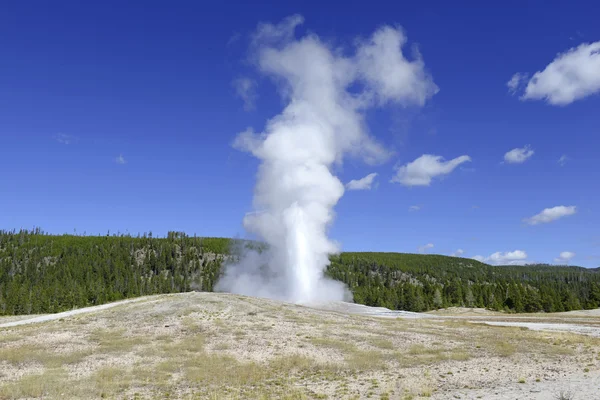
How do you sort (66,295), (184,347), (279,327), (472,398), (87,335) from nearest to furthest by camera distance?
(472,398) → (184,347) → (87,335) → (279,327) → (66,295)

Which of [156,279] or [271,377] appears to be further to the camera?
[156,279]

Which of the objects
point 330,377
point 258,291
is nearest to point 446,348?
point 330,377

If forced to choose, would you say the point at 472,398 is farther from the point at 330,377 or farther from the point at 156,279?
the point at 156,279

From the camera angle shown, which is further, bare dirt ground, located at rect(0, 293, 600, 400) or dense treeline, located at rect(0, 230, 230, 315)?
dense treeline, located at rect(0, 230, 230, 315)

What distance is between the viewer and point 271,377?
26.7 m

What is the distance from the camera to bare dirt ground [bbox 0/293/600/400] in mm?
22641

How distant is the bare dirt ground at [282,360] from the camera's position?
74.3ft

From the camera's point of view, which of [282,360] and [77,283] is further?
[77,283]

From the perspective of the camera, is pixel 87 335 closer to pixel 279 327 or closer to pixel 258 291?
pixel 279 327

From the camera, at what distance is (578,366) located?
27.7 metres

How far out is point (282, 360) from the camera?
102 ft

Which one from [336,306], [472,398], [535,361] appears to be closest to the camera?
[472,398]

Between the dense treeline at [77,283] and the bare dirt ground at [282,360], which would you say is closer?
the bare dirt ground at [282,360]

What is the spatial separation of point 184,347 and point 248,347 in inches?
207
